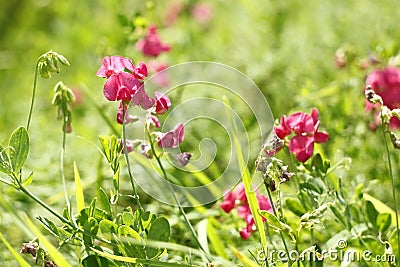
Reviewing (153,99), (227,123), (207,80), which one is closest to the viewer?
(153,99)

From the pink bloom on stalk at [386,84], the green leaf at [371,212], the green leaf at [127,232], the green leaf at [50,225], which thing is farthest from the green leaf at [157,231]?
the pink bloom on stalk at [386,84]

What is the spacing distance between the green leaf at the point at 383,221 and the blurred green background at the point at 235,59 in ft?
0.58

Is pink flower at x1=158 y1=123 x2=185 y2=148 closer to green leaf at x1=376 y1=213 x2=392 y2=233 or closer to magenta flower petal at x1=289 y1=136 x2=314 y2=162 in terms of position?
magenta flower petal at x1=289 y1=136 x2=314 y2=162

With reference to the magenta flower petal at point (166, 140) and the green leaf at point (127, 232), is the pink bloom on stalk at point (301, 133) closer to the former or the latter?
the magenta flower petal at point (166, 140)

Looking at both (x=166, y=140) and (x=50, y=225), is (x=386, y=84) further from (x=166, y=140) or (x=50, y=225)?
(x=50, y=225)

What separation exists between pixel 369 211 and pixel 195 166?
55cm

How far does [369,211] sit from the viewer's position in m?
1.19

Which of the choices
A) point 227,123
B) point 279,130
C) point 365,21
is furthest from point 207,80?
point 279,130

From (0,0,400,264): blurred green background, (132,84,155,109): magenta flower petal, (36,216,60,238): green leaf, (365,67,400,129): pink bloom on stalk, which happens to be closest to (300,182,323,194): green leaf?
(0,0,400,264): blurred green background

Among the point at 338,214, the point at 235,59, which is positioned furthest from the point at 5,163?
the point at 235,59

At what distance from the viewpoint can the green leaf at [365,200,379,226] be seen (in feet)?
3.88

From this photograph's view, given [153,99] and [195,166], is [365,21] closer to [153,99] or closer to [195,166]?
[195,166]

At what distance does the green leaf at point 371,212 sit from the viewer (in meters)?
1.18

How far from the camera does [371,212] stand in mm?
1187
